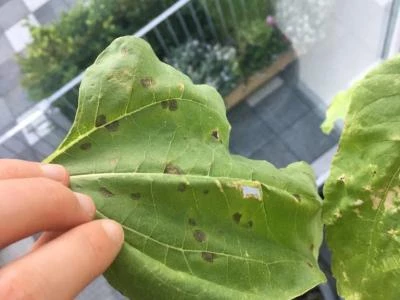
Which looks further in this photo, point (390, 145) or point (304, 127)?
point (304, 127)

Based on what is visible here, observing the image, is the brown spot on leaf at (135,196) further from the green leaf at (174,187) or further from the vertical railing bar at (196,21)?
the vertical railing bar at (196,21)

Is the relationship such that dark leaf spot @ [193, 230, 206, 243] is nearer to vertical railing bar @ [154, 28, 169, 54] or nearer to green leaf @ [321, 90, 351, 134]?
green leaf @ [321, 90, 351, 134]

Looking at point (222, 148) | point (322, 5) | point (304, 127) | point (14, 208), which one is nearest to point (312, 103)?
point (304, 127)

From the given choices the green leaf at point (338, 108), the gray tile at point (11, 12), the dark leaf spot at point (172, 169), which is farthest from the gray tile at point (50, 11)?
the dark leaf spot at point (172, 169)

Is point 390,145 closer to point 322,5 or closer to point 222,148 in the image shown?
point 222,148

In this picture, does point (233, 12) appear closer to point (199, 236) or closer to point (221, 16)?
point (221, 16)

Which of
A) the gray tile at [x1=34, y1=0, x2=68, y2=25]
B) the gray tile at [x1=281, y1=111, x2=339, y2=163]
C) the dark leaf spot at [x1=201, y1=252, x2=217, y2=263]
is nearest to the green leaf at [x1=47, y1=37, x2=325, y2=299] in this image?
the dark leaf spot at [x1=201, y1=252, x2=217, y2=263]
